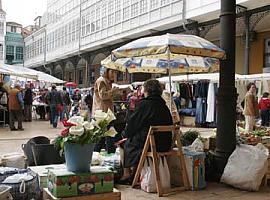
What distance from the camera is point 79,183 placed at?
3428mm

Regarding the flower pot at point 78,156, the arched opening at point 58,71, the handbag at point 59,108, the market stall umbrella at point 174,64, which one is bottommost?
the flower pot at point 78,156

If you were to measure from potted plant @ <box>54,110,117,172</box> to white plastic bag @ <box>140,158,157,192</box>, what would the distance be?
1.76 m

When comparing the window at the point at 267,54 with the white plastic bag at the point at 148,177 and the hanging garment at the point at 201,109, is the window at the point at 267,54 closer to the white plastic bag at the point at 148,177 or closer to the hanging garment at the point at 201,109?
the hanging garment at the point at 201,109

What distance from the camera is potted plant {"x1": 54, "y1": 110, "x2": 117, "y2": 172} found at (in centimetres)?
342

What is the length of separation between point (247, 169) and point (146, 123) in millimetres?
1521

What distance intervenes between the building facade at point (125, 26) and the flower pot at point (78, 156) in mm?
14134

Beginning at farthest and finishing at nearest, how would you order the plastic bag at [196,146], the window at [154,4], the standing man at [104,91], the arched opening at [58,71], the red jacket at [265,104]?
the arched opening at [58,71]
the window at [154,4]
the red jacket at [265,104]
the standing man at [104,91]
the plastic bag at [196,146]

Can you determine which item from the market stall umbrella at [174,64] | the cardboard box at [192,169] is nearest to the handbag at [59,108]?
the market stall umbrella at [174,64]

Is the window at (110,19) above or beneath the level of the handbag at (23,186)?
above

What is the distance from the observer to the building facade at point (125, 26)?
59.6ft

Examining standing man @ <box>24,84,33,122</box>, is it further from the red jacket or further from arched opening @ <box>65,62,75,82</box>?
arched opening @ <box>65,62,75,82</box>

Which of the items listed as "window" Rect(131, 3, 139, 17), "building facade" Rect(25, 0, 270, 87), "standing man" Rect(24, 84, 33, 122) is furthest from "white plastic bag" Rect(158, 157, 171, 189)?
"window" Rect(131, 3, 139, 17)

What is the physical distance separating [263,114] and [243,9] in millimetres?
5175

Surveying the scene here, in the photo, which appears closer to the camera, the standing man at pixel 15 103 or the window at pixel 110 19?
the standing man at pixel 15 103
